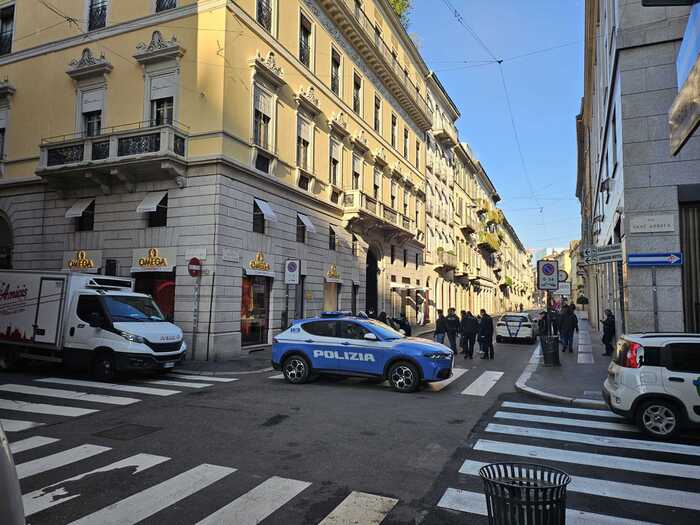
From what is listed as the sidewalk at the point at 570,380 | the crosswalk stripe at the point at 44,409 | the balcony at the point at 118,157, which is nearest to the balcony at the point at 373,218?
the balcony at the point at 118,157

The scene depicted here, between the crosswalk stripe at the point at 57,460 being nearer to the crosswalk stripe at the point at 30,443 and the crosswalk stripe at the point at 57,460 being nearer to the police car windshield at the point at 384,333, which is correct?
the crosswalk stripe at the point at 30,443

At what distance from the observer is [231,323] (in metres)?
18.2

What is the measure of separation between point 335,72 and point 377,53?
4.97 m

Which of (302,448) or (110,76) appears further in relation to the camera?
(110,76)

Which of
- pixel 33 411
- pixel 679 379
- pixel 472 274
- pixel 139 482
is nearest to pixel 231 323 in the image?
pixel 33 411

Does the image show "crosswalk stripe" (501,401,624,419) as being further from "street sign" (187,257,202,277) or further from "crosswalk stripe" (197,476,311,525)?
"street sign" (187,257,202,277)

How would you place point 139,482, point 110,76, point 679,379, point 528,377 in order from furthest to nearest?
point 110,76 → point 528,377 → point 679,379 → point 139,482

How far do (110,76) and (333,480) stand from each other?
19985 mm

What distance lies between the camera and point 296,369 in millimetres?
12422

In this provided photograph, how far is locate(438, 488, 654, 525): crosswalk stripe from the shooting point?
182 inches

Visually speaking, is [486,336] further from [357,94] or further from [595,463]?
[357,94]

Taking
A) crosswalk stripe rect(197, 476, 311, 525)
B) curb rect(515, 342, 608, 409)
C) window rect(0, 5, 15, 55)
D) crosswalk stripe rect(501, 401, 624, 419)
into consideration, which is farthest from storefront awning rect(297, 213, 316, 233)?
crosswalk stripe rect(197, 476, 311, 525)

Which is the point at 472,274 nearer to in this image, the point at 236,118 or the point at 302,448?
the point at 236,118

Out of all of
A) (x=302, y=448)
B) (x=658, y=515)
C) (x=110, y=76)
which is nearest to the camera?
(x=658, y=515)
